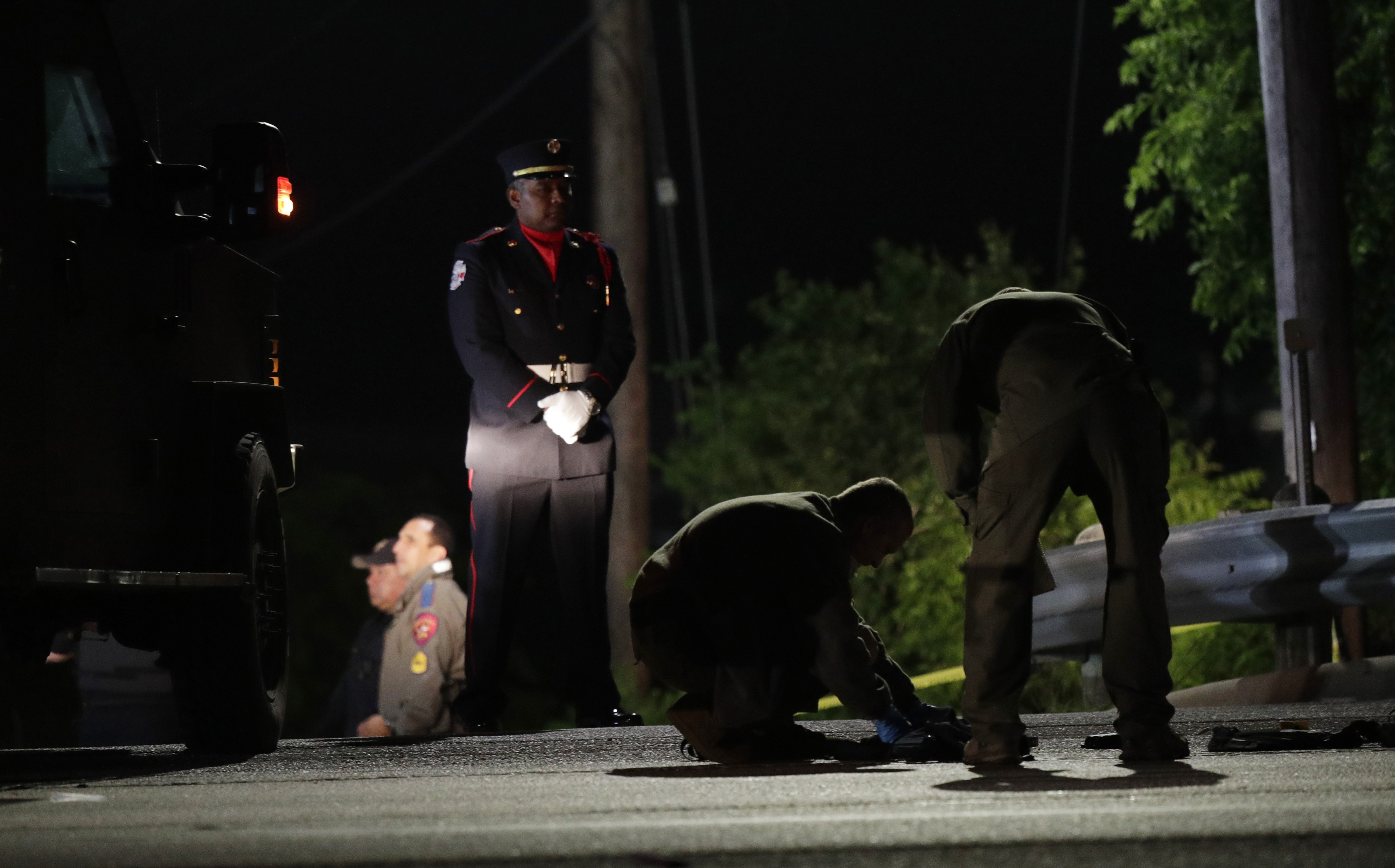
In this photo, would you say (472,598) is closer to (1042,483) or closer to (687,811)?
(1042,483)

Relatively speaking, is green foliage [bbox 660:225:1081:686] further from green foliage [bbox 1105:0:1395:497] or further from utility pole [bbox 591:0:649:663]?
utility pole [bbox 591:0:649:663]

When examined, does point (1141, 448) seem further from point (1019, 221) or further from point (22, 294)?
point (1019, 221)

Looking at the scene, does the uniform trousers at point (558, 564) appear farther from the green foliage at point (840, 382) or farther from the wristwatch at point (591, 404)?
the green foliage at point (840, 382)

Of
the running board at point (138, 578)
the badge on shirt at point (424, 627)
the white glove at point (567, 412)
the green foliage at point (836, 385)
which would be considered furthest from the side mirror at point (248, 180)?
the green foliage at point (836, 385)

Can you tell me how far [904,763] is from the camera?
640cm

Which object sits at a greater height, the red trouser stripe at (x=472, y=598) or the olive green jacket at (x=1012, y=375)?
the olive green jacket at (x=1012, y=375)

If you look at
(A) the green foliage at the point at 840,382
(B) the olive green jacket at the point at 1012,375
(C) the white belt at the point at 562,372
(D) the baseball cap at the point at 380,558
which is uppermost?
(A) the green foliage at the point at 840,382

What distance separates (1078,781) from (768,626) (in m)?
1.30

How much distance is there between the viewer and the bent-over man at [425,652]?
945cm

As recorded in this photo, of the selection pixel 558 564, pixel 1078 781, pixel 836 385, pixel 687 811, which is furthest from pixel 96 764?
pixel 836 385

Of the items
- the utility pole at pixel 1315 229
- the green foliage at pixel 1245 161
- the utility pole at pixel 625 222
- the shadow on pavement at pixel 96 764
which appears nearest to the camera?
the shadow on pavement at pixel 96 764

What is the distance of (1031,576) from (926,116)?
1588 inches

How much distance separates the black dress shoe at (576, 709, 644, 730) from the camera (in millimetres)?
8594

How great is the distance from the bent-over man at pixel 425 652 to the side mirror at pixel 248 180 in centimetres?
289
